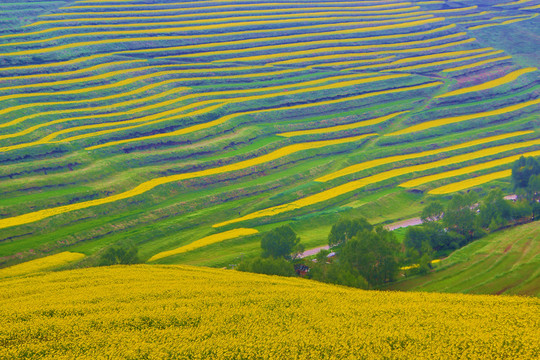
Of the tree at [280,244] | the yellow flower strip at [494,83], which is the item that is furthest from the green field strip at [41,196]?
the yellow flower strip at [494,83]

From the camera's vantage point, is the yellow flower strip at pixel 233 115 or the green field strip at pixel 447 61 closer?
the yellow flower strip at pixel 233 115

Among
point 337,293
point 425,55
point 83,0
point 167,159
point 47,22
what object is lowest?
point 337,293

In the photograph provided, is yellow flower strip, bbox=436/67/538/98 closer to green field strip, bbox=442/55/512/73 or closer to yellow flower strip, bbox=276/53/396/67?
green field strip, bbox=442/55/512/73

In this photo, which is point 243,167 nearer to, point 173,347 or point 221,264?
point 221,264

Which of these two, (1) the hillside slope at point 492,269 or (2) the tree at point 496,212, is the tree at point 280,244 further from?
(2) the tree at point 496,212

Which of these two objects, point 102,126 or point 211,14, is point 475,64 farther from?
point 102,126

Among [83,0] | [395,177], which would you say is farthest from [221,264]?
[83,0]

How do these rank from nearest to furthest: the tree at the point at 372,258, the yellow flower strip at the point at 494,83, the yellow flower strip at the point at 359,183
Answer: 1. the tree at the point at 372,258
2. the yellow flower strip at the point at 359,183
3. the yellow flower strip at the point at 494,83
